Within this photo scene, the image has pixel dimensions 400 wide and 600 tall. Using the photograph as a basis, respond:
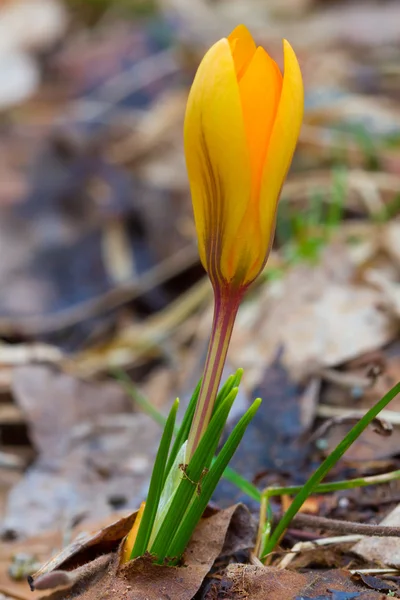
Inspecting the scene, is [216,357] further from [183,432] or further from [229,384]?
[183,432]

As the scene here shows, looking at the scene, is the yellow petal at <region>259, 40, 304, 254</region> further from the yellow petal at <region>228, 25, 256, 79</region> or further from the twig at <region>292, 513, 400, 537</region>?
the twig at <region>292, 513, 400, 537</region>

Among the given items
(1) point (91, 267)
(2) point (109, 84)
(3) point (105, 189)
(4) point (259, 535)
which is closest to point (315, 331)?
(4) point (259, 535)

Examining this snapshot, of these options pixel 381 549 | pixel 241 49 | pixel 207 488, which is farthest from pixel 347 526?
pixel 241 49

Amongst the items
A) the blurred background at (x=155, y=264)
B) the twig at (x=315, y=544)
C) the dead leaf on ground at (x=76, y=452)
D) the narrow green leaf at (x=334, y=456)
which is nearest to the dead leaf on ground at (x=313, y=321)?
the blurred background at (x=155, y=264)

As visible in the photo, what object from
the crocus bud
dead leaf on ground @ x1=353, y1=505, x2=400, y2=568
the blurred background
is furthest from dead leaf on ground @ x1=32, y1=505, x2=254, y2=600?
the crocus bud

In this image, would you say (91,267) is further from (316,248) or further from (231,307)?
(231,307)
